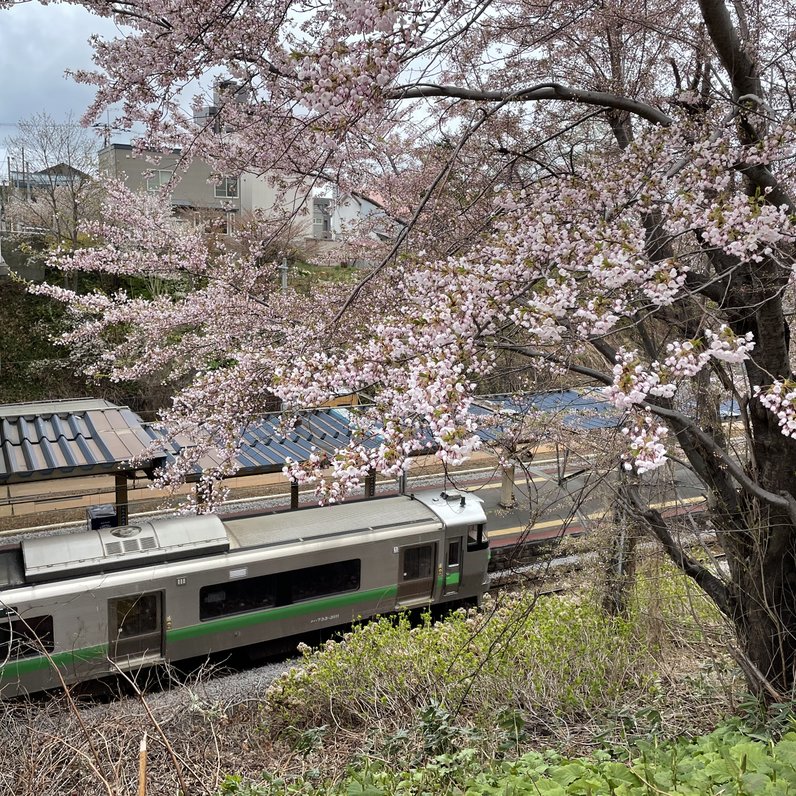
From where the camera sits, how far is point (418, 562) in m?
9.62

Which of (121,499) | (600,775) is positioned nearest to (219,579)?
(121,499)

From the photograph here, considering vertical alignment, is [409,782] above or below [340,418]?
below

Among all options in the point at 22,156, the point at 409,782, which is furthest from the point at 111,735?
the point at 22,156

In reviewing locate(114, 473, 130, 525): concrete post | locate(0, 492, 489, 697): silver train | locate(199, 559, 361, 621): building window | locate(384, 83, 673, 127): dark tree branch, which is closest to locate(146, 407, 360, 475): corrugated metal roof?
locate(114, 473, 130, 525): concrete post

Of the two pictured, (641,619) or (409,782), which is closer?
(409,782)

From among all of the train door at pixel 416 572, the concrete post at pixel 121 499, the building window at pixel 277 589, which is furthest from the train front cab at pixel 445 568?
the concrete post at pixel 121 499

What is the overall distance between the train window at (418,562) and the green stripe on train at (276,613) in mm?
343

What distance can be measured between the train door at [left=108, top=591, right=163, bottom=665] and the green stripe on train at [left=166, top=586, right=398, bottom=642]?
21 centimetres

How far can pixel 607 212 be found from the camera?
14.1 feet

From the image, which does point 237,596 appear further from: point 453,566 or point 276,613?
point 453,566

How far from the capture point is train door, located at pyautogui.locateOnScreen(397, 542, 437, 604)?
948cm

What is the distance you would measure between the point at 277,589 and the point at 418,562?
7.18ft

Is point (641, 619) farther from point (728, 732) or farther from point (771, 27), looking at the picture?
point (771, 27)

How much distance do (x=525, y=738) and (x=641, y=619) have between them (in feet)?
10.5
